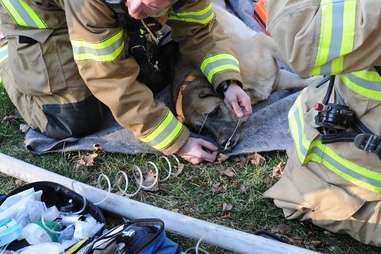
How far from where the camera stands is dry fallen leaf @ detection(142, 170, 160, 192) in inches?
134

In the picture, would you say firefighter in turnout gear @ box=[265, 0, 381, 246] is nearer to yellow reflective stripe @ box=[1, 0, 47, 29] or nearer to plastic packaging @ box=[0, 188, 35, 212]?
plastic packaging @ box=[0, 188, 35, 212]

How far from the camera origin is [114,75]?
10.5 feet

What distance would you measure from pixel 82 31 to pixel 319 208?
156 cm

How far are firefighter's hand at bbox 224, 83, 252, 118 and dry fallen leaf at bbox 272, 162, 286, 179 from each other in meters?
0.39

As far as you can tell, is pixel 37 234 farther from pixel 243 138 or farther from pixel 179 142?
pixel 243 138

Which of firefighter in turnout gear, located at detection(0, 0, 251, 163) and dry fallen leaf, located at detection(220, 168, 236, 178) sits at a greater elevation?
firefighter in turnout gear, located at detection(0, 0, 251, 163)

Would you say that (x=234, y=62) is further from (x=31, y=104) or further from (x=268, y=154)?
(x=31, y=104)

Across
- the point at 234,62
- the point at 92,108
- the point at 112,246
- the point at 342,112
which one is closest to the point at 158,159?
the point at 92,108

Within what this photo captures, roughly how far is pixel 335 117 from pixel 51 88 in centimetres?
186

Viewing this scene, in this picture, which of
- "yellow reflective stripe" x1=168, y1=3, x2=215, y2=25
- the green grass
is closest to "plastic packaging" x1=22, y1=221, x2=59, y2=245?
the green grass

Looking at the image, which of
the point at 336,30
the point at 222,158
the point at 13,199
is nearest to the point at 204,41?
the point at 222,158

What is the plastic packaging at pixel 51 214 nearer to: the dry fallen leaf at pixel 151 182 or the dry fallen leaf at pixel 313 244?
the dry fallen leaf at pixel 151 182

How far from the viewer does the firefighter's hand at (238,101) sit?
11.7 ft

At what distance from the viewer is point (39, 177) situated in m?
3.31
